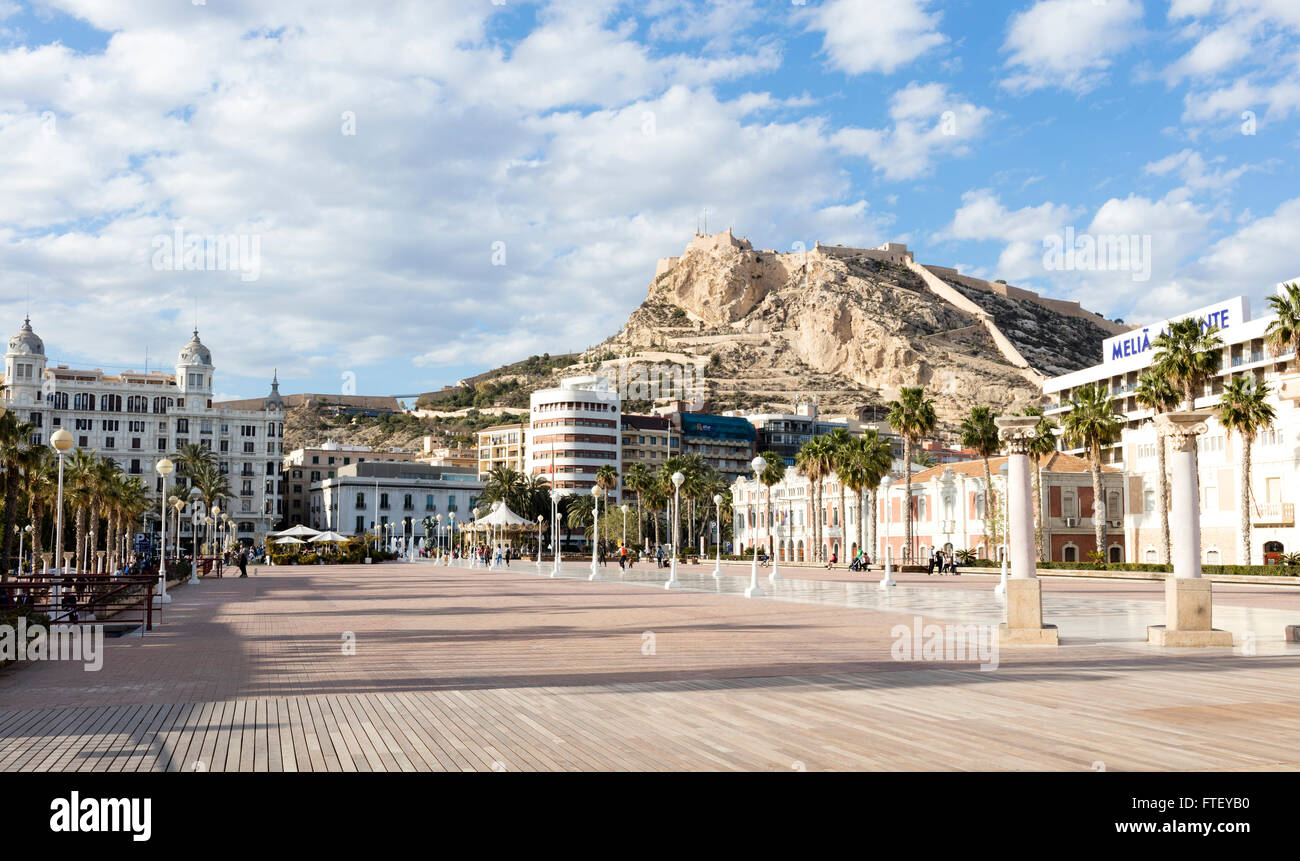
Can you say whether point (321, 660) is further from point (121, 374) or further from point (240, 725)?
point (121, 374)

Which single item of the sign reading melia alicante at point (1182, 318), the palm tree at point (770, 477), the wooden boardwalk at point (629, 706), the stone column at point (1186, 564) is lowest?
the wooden boardwalk at point (629, 706)

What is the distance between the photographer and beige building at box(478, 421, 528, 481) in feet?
520

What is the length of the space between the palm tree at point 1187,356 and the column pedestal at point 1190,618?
3935 cm

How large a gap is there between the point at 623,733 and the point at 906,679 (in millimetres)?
4800

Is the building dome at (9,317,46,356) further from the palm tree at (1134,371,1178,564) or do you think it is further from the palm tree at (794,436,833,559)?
the palm tree at (1134,371,1178,564)

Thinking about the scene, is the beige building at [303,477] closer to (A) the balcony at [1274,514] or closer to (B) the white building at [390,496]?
(B) the white building at [390,496]

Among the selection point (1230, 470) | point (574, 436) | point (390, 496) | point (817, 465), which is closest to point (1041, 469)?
point (1230, 470)

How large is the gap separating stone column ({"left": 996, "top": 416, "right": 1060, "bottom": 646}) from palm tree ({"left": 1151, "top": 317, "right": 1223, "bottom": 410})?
3783cm

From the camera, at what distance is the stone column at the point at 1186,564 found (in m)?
16.0

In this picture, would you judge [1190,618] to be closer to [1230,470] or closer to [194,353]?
[1230,470]

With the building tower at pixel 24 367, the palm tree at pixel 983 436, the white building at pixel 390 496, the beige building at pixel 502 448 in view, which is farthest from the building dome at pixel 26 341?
the palm tree at pixel 983 436

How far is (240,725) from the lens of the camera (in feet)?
30.3

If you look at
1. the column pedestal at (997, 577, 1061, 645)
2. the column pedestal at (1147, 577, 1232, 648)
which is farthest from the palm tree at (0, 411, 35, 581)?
the column pedestal at (1147, 577, 1232, 648)

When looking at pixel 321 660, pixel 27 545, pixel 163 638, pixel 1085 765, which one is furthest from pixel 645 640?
pixel 27 545
